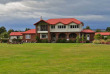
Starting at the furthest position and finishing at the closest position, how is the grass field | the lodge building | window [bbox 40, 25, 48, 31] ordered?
window [bbox 40, 25, 48, 31] → the lodge building → the grass field

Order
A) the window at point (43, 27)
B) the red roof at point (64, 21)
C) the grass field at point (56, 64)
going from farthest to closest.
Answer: the window at point (43, 27)
the red roof at point (64, 21)
the grass field at point (56, 64)

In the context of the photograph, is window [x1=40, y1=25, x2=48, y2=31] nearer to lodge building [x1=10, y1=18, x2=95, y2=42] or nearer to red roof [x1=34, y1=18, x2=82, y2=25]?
lodge building [x1=10, y1=18, x2=95, y2=42]

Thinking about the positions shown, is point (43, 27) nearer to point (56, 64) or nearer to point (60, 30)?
point (60, 30)

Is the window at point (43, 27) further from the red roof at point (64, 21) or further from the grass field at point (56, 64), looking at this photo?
the grass field at point (56, 64)

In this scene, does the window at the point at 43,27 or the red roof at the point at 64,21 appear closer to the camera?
the red roof at the point at 64,21

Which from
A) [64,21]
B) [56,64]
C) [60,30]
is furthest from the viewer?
[64,21]

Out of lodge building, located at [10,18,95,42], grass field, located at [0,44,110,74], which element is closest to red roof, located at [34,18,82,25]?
lodge building, located at [10,18,95,42]

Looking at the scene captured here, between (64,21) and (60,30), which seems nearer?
(60,30)

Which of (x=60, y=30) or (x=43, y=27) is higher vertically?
(x=43, y=27)

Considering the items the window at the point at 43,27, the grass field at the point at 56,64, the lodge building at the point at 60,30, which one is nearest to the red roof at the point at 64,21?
the lodge building at the point at 60,30

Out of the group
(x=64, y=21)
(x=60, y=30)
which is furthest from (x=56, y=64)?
(x=64, y=21)

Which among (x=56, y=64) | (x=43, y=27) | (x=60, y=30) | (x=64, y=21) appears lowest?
(x=56, y=64)

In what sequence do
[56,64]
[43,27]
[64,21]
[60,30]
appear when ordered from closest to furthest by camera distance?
1. [56,64]
2. [60,30]
3. [43,27]
4. [64,21]

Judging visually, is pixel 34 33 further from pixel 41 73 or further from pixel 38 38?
pixel 41 73
